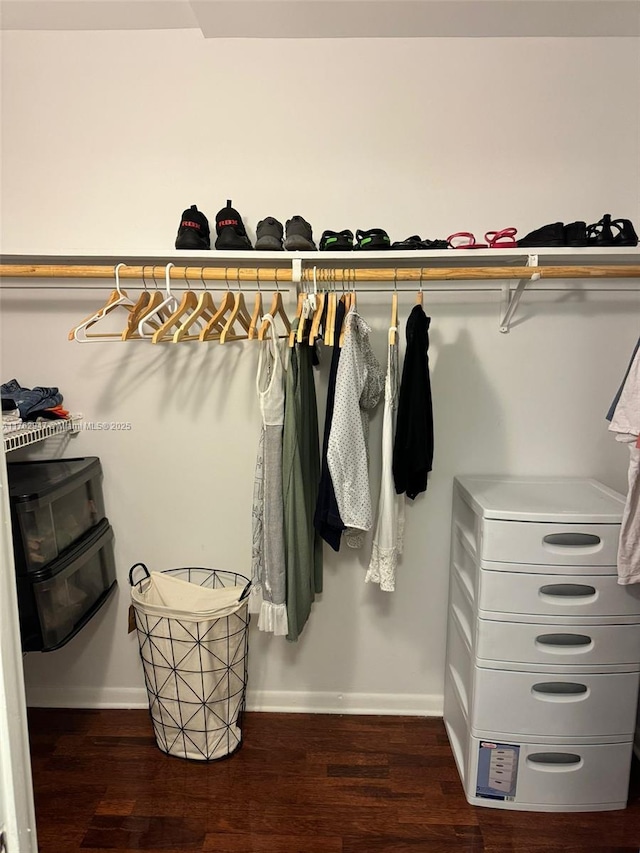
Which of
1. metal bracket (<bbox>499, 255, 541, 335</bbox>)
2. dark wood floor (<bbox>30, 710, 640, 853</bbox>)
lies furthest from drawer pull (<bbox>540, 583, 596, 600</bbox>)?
metal bracket (<bbox>499, 255, 541, 335</bbox>)

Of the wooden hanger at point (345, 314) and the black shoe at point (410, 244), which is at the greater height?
the black shoe at point (410, 244)

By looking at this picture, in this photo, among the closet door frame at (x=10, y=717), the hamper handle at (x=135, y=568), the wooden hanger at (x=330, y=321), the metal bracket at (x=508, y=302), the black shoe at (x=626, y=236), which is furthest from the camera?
the hamper handle at (x=135, y=568)

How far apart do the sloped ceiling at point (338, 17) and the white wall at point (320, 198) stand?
4 centimetres

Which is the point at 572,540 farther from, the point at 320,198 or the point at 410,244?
the point at 320,198

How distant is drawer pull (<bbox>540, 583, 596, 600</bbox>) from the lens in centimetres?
152

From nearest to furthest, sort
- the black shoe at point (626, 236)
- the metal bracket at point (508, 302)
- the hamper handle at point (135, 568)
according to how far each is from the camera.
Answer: the black shoe at point (626, 236)
the metal bracket at point (508, 302)
the hamper handle at point (135, 568)

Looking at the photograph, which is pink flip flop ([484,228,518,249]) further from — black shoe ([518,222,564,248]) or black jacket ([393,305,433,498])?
black jacket ([393,305,433,498])

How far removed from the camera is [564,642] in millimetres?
1573

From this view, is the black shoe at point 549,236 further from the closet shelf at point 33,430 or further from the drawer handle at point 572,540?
the closet shelf at point 33,430

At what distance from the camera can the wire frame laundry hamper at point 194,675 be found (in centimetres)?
172

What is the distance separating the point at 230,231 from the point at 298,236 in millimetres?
220

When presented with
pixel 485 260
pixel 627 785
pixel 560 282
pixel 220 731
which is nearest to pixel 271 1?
pixel 485 260

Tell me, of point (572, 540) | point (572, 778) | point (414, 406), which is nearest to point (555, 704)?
point (572, 778)

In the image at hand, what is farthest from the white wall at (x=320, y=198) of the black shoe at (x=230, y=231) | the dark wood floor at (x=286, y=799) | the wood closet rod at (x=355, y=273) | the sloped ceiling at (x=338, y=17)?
the dark wood floor at (x=286, y=799)
